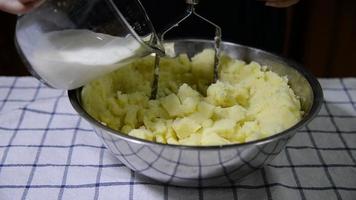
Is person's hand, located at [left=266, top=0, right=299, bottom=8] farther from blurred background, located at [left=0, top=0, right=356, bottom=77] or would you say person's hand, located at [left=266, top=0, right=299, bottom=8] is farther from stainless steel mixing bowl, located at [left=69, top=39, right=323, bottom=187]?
blurred background, located at [left=0, top=0, right=356, bottom=77]

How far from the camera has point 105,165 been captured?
0.85m

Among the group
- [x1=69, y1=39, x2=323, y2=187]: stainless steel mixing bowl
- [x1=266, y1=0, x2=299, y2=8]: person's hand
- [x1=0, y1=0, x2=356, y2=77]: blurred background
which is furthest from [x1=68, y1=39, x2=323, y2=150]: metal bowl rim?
[x1=0, y1=0, x2=356, y2=77]: blurred background

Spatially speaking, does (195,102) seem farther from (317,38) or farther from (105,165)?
(317,38)

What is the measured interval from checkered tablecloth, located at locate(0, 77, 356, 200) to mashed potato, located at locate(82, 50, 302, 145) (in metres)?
0.11

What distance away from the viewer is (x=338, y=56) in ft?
6.17

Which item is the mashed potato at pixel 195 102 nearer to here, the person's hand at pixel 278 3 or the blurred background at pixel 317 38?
the person's hand at pixel 278 3

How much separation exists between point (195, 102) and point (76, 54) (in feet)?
0.80

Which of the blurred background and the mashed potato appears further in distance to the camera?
the blurred background

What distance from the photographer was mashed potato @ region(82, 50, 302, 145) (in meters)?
0.74

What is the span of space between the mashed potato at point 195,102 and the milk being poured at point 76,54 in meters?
0.10

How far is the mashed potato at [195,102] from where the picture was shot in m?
0.74

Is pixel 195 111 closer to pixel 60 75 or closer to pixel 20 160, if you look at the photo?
pixel 60 75

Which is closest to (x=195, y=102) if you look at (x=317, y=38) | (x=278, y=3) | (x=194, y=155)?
(x=194, y=155)

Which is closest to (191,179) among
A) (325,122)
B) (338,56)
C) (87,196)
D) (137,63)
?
(87,196)
